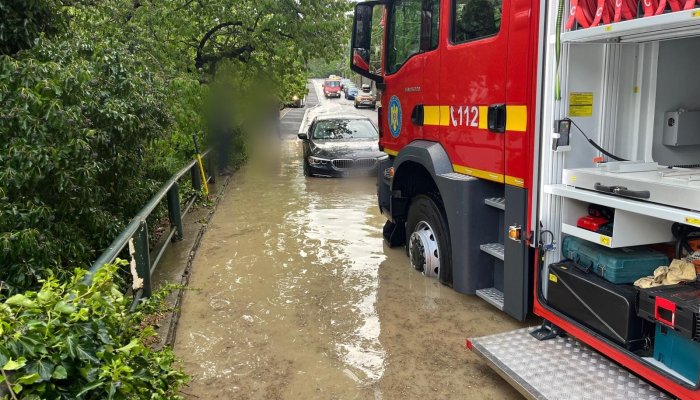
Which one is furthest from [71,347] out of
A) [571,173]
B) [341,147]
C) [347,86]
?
[347,86]

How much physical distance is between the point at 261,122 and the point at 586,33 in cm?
1265

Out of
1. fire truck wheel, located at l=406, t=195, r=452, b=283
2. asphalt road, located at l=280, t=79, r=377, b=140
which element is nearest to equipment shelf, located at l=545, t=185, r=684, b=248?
fire truck wheel, located at l=406, t=195, r=452, b=283

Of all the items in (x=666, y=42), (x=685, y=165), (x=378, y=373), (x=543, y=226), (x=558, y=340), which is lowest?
(x=378, y=373)

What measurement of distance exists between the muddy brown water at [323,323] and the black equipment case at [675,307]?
106cm

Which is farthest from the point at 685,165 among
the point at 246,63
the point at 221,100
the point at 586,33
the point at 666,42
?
the point at 246,63

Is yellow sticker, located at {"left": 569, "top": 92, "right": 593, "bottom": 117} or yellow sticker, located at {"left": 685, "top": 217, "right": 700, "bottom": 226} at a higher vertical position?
yellow sticker, located at {"left": 569, "top": 92, "right": 593, "bottom": 117}

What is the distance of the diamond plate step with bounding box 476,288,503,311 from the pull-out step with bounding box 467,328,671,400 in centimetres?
44

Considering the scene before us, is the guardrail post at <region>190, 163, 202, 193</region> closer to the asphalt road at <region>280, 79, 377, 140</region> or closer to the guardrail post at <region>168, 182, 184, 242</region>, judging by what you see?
the guardrail post at <region>168, 182, 184, 242</region>

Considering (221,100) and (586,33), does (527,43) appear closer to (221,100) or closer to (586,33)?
(586,33)

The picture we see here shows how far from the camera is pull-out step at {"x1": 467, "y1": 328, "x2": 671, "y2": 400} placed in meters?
3.18

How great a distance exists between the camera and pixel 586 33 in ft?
10.7

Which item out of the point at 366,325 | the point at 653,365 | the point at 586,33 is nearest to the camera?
the point at 653,365

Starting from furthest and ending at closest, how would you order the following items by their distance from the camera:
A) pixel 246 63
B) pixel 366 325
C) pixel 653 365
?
pixel 246 63 < pixel 366 325 < pixel 653 365

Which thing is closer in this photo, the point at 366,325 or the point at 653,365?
the point at 653,365
